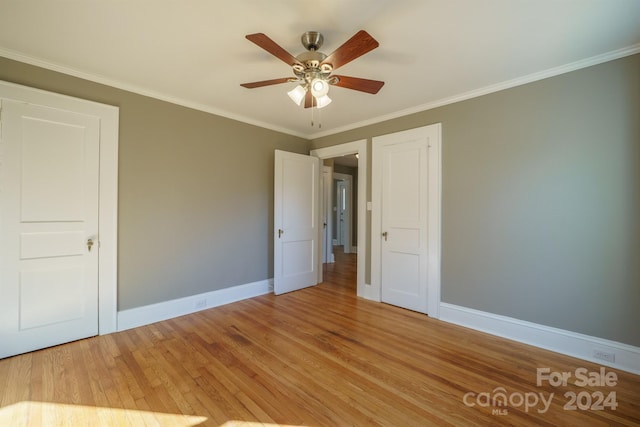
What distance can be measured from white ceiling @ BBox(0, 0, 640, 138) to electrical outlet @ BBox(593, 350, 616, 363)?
2445 mm

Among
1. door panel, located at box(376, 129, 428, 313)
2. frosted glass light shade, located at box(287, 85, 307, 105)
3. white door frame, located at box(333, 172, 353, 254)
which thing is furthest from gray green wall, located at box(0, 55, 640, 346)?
white door frame, located at box(333, 172, 353, 254)

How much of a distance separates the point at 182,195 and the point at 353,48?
8.49 ft

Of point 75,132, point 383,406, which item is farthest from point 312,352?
point 75,132

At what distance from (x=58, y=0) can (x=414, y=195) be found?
138 inches

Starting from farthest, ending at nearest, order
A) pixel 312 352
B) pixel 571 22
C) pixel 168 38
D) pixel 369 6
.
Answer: pixel 312 352
pixel 168 38
pixel 571 22
pixel 369 6

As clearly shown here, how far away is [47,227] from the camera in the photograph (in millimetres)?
2434

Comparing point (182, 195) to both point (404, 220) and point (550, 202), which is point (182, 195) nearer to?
point (404, 220)

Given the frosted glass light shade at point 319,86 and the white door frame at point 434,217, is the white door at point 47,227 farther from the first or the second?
the white door frame at point 434,217

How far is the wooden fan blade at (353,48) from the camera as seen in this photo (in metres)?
1.56

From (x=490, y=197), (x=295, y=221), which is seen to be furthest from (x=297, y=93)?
(x=295, y=221)

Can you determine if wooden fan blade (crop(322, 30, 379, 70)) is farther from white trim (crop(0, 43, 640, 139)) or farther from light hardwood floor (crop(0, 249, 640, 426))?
light hardwood floor (crop(0, 249, 640, 426))

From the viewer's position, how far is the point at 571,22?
1.88 meters

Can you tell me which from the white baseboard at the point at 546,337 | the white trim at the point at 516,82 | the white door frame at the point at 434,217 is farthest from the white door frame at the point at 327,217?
the white baseboard at the point at 546,337

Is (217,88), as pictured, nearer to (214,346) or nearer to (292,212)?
(292,212)
